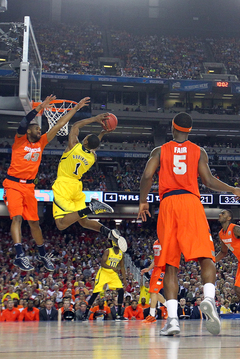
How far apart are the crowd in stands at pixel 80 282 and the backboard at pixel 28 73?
5.93 metres

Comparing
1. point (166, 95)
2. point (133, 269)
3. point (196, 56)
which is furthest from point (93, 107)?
point (133, 269)

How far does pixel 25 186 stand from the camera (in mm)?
7168

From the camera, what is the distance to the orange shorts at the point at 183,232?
441cm

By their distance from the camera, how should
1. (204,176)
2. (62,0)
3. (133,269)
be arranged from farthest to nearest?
1. (62,0)
2. (133,269)
3. (204,176)

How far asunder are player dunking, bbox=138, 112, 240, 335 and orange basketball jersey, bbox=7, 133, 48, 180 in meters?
2.91

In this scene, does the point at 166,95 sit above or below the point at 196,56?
below

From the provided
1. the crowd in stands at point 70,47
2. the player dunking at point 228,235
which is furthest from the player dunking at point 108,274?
the crowd in stands at point 70,47

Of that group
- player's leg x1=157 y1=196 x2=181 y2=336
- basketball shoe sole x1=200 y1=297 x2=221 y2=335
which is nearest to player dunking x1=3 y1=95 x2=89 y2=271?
player's leg x1=157 y1=196 x2=181 y2=336

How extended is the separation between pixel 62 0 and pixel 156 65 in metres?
15.3

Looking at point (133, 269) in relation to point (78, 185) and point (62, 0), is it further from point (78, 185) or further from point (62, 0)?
point (62, 0)

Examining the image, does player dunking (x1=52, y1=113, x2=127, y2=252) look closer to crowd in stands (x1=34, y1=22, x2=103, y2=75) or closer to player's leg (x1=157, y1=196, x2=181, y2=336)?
player's leg (x1=157, y1=196, x2=181, y2=336)

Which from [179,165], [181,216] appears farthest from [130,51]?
[181,216]

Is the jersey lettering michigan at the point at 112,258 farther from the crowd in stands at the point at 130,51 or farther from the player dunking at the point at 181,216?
the crowd in stands at the point at 130,51

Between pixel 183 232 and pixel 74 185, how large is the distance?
12.1 ft
